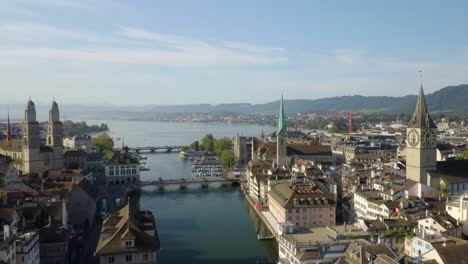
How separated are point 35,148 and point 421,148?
31.1 meters

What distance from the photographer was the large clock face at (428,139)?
3403 centimetres

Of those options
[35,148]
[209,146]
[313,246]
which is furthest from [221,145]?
[313,246]

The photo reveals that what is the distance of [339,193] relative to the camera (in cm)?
3666

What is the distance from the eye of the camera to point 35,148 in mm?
42000

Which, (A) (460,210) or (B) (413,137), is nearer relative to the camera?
(A) (460,210)

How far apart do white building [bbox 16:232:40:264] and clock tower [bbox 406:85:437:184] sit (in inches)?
986

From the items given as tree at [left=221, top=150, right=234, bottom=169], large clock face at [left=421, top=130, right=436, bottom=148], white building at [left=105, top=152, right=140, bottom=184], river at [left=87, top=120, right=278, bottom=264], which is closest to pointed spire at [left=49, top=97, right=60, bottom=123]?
white building at [left=105, top=152, right=140, bottom=184]

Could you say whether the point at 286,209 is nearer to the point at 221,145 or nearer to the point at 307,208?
the point at 307,208

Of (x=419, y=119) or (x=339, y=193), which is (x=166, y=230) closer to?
(x=339, y=193)

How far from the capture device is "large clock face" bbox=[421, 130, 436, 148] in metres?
34.0

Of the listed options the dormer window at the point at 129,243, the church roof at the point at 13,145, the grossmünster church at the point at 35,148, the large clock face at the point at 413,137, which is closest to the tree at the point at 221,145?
the church roof at the point at 13,145

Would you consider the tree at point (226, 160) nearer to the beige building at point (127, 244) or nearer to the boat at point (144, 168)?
the boat at point (144, 168)

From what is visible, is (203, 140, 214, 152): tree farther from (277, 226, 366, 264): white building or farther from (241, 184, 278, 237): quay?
(277, 226, 366, 264): white building

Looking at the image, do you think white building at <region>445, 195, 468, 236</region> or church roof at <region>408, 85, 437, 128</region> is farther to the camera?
church roof at <region>408, 85, 437, 128</region>
